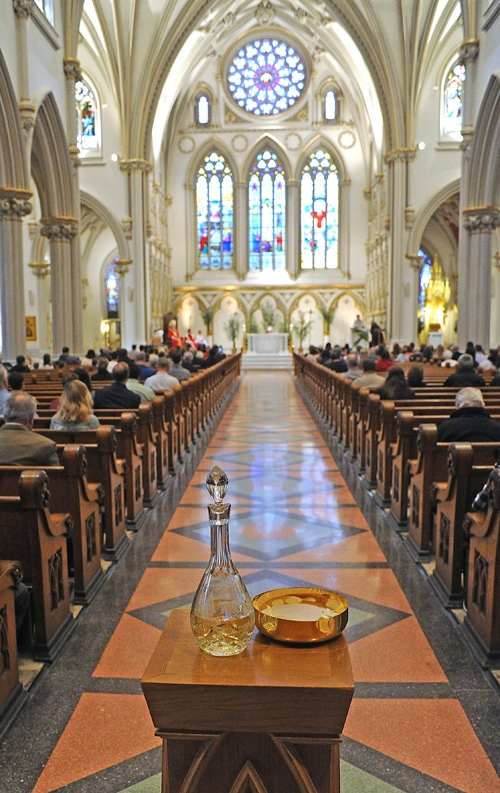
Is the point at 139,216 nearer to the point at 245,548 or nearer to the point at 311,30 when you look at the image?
the point at 311,30

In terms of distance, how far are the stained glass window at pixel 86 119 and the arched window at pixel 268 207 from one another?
32.1 feet

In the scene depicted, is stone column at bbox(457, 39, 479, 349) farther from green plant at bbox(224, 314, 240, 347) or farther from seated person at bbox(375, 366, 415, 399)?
green plant at bbox(224, 314, 240, 347)

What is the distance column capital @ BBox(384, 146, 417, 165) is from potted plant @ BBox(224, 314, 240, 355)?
11.2m

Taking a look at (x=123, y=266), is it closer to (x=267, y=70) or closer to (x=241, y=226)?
(x=241, y=226)

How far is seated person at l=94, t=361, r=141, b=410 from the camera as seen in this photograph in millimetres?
6315

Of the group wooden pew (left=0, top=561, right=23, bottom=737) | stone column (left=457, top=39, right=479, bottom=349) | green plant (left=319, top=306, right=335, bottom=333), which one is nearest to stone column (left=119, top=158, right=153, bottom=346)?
green plant (left=319, top=306, right=335, bottom=333)

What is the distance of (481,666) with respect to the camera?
303cm

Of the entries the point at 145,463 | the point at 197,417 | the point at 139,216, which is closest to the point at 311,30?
the point at 139,216

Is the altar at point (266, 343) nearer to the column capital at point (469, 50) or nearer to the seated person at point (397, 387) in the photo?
the column capital at point (469, 50)

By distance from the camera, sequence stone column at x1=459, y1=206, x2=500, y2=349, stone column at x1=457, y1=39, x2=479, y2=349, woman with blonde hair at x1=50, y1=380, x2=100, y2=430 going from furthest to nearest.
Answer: stone column at x1=459, y1=206, x2=500, y2=349 → stone column at x1=457, y1=39, x2=479, y2=349 → woman with blonde hair at x1=50, y1=380, x2=100, y2=430

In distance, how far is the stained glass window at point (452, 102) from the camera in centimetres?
2298

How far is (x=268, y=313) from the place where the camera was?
1240 inches

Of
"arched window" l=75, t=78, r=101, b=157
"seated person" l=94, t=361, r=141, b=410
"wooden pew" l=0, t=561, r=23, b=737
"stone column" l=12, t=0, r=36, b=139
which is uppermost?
"arched window" l=75, t=78, r=101, b=157

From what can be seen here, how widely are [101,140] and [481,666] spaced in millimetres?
24010
